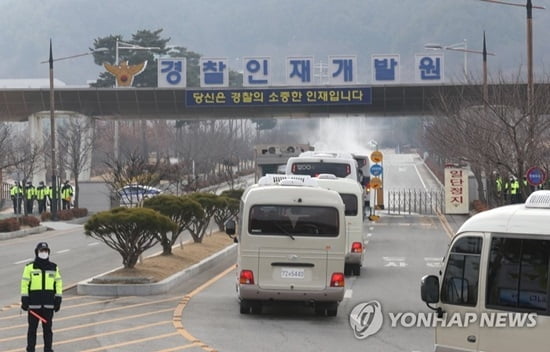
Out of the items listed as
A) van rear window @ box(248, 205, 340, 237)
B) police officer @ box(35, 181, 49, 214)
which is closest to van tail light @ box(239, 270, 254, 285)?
van rear window @ box(248, 205, 340, 237)

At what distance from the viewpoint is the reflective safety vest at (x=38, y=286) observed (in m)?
14.2

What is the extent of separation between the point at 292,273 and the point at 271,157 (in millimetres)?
30631

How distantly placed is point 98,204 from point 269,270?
3908 centimetres

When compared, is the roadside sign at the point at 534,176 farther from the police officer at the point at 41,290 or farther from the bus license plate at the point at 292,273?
the police officer at the point at 41,290

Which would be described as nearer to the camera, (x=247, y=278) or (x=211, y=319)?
(x=211, y=319)

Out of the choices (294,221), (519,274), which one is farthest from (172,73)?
(519,274)

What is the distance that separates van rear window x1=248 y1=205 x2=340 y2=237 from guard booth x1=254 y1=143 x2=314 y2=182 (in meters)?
29.2

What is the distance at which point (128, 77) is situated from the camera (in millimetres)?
62906

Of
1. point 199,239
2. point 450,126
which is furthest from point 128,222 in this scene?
point 450,126

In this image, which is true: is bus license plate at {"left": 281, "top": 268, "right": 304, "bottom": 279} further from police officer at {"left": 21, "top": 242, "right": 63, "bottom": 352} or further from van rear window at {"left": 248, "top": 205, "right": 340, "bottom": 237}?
police officer at {"left": 21, "top": 242, "right": 63, "bottom": 352}

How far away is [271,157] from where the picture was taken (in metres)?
48.4

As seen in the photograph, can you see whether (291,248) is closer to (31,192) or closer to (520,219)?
(520,219)

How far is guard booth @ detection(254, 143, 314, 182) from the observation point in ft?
157

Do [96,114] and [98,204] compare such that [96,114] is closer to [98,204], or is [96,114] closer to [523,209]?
[98,204]
